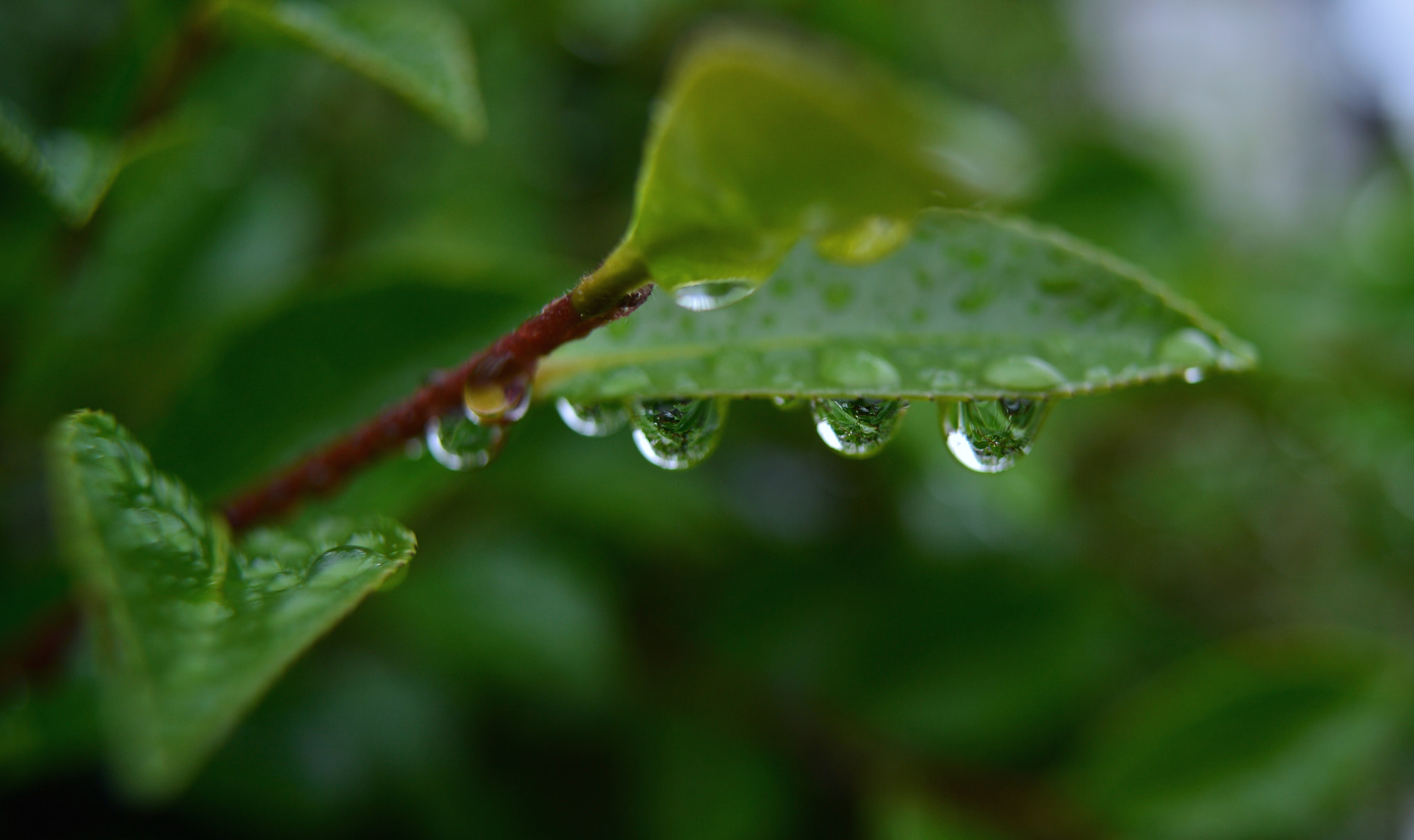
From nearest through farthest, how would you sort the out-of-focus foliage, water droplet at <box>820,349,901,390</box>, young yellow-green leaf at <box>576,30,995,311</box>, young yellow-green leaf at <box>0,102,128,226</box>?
young yellow-green leaf at <box>576,30,995,311</box> → water droplet at <box>820,349,901,390</box> → young yellow-green leaf at <box>0,102,128,226</box> → the out-of-focus foliage

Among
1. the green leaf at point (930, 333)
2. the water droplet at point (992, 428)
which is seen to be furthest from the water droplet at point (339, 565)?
the water droplet at point (992, 428)

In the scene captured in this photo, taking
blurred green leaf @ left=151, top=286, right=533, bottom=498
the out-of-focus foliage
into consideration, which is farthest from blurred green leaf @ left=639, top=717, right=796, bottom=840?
blurred green leaf @ left=151, top=286, right=533, bottom=498

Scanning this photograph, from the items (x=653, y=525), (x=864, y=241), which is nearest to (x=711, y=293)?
(x=864, y=241)

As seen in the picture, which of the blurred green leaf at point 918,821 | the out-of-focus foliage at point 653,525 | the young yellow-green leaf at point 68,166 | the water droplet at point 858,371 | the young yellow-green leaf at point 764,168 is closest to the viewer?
the young yellow-green leaf at point 764,168

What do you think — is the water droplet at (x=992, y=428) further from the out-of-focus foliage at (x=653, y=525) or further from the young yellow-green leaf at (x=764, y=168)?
the out-of-focus foliage at (x=653, y=525)

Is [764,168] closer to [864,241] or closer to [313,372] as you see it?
[864,241]

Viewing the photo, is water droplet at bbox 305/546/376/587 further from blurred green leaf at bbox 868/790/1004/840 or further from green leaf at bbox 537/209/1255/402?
blurred green leaf at bbox 868/790/1004/840
